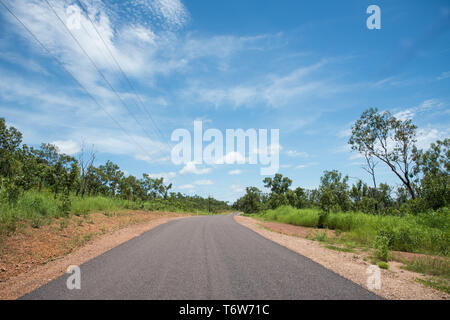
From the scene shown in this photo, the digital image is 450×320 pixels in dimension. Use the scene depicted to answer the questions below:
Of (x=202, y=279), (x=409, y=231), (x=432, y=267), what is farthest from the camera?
(x=409, y=231)

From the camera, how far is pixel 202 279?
186 inches

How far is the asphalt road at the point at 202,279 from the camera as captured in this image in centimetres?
399

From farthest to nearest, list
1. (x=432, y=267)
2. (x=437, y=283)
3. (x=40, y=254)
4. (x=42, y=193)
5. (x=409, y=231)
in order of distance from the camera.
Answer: (x=42, y=193)
(x=409, y=231)
(x=40, y=254)
(x=432, y=267)
(x=437, y=283)

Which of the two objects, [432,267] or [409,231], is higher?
[409,231]

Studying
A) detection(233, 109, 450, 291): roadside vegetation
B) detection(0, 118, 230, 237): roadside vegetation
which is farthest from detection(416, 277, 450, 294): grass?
detection(0, 118, 230, 237): roadside vegetation

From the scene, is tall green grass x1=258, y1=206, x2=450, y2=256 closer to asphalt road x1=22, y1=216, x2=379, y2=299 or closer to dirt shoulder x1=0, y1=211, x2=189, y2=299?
asphalt road x1=22, y1=216, x2=379, y2=299

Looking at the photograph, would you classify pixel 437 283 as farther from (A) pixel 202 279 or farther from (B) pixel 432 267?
(A) pixel 202 279

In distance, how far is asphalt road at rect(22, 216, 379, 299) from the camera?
399cm

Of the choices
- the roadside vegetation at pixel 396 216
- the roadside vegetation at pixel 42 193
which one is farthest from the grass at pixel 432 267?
the roadside vegetation at pixel 42 193

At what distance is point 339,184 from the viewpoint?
49.3 meters

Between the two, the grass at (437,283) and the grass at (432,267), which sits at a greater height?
the grass at (437,283)

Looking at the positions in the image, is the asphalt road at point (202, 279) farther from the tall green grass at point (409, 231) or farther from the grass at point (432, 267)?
the tall green grass at point (409, 231)

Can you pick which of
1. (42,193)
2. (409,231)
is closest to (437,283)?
(409,231)
